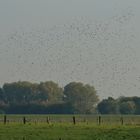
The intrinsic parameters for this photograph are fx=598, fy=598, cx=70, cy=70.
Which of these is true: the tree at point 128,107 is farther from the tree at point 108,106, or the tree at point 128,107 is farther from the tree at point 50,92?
the tree at point 50,92

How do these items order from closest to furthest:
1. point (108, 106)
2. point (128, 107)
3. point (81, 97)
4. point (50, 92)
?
point (128, 107)
point (108, 106)
point (81, 97)
point (50, 92)

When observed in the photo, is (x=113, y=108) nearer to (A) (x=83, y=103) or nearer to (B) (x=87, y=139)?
(A) (x=83, y=103)

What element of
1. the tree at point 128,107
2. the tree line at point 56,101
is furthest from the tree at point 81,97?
the tree at point 128,107

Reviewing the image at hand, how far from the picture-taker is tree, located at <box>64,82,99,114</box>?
6747 inches

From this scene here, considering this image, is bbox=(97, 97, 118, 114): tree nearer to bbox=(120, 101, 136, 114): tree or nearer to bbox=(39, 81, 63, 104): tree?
bbox=(120, 101, 136, 114): tree

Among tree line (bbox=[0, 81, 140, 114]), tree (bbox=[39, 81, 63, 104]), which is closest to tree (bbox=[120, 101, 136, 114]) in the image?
tree line (bbox=[0, 81, 140, 114])

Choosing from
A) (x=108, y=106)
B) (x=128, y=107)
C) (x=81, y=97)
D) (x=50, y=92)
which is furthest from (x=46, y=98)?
(x=128, y=107)

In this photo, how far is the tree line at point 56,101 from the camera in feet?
527

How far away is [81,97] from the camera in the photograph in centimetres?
17812

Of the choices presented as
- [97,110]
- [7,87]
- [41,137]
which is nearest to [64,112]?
[97,110]

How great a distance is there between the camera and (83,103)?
17462 centimetres

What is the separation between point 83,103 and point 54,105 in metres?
8.49

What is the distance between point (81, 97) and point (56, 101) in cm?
758

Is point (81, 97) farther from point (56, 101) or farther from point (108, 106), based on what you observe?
point (108, 106)
